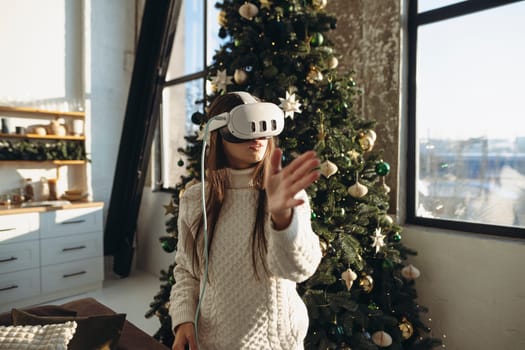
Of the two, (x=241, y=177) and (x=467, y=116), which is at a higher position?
(x=467, y=116)

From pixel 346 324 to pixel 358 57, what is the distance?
160 cm

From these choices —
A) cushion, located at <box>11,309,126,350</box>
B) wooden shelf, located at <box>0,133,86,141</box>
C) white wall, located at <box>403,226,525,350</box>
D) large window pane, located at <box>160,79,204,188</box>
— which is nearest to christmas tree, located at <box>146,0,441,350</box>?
white wall, located at <box>403,226,525,350</box>

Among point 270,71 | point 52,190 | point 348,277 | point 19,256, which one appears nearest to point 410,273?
point 348,277

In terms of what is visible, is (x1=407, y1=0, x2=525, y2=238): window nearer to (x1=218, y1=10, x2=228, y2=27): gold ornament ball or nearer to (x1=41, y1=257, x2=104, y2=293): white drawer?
(x1=218, y1=10, x2=228, y2=27): gold ornament ball

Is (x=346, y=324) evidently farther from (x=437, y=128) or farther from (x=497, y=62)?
(x=497, y=62)

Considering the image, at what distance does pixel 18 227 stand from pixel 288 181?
3.21 meters

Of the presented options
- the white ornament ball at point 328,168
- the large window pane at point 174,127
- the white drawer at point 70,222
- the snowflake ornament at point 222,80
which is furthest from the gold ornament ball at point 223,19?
the white drawer at point 70,222

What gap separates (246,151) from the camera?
827 millimetres

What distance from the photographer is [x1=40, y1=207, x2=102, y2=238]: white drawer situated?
10.6 feet

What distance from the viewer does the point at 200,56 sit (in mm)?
3674

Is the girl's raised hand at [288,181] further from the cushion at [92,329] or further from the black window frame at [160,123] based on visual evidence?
the black window frame at [160,123]

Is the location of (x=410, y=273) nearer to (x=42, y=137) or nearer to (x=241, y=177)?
(x=241, y=177)

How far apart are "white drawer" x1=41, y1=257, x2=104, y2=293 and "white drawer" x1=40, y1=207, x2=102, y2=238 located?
29 centimetres

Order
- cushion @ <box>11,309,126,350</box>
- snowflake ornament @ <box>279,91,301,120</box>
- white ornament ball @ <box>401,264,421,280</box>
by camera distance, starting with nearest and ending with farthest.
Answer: cushion @ <box>11,309,126,350</box> < snowflake ornament @ <box>279,91,301,120</box> < white ornament ball @ <box>401,264,421,280</box>
